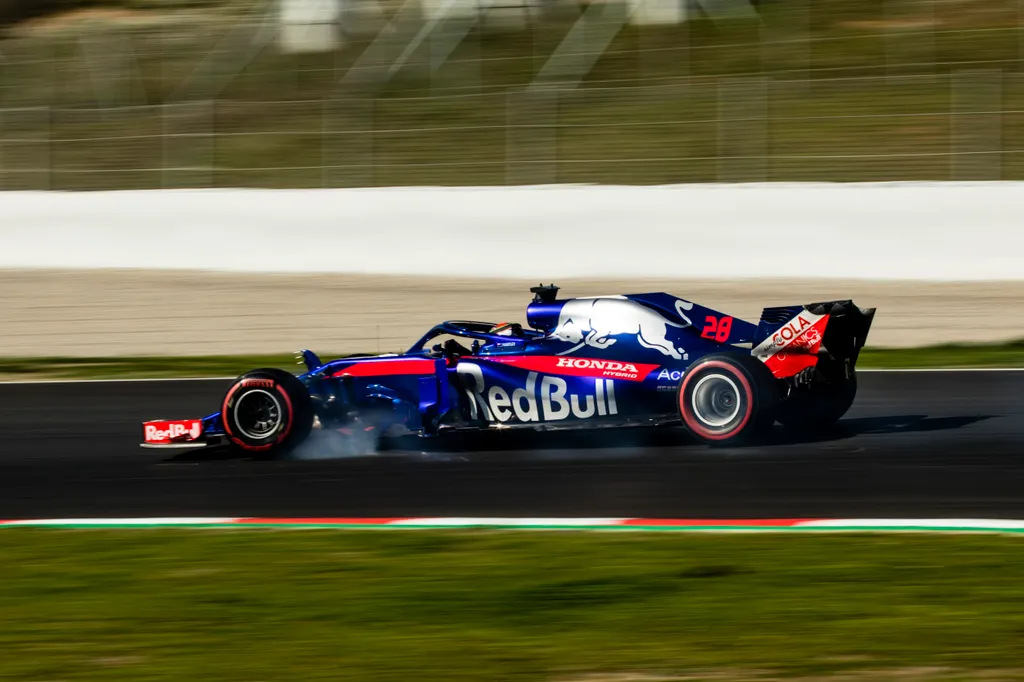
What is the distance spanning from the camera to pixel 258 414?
9.62 m

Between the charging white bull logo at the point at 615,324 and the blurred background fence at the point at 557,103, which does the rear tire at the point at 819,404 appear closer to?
the charging white bull logo at the point at 615,324

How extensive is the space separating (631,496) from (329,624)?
2.81 meters

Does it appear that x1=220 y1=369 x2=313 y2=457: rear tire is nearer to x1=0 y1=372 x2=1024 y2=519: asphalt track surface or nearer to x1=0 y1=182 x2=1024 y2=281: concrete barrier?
x1=0 y1=372 x2=1024 y2=519: asphalt track surface

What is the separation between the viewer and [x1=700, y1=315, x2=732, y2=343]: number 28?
934 cm

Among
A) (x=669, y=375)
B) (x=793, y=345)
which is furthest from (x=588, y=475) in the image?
(x=793, y=345)

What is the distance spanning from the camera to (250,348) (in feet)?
53.1

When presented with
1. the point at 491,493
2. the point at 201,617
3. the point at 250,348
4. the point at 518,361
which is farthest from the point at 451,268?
the point at 201,617

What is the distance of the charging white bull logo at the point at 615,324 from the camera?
926 cm

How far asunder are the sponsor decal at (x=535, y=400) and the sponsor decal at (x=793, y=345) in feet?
3.31

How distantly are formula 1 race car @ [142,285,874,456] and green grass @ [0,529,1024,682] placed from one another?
2.17m

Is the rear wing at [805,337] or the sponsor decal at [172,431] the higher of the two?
the rear wing at [805,337]

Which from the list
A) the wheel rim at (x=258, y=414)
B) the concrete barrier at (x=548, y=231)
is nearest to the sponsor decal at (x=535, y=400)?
the wheel rim at (x=258, y=414)

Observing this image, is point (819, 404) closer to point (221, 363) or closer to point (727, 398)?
point (727, 398)

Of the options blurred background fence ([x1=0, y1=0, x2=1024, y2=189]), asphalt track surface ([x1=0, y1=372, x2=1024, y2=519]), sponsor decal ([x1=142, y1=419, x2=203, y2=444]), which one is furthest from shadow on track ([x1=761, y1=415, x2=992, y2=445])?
blurred background fence ([x1=0, y1=0, x2=1024, y2=189])
